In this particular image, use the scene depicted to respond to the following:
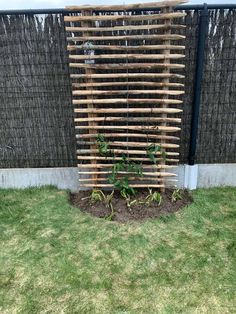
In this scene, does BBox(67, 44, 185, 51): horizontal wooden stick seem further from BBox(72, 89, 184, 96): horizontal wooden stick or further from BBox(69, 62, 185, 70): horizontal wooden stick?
BBox(72, 89, 184, 96): horizontal wooden stick

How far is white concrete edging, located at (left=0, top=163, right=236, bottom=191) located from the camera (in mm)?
4230

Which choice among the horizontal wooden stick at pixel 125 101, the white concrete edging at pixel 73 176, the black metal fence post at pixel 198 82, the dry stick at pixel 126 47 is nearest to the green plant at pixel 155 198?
the white concrete edging at pixel 73 176

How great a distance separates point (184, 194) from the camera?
416 centimetres

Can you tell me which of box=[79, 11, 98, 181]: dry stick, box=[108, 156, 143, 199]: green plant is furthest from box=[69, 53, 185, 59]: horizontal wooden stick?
box=[108, 156, 143, 199]: green plant

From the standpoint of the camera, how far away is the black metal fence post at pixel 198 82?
359 centimetres

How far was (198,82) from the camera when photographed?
3.80 m

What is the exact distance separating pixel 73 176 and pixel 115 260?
154cm

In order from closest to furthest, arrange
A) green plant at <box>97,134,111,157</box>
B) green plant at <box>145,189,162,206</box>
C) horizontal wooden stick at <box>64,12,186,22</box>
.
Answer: horizontal wooden stick at <box>64,12,186,22</box> → green plant at <box>97,134,111,157</box> → green plant at <box>145,189,162,206</box>

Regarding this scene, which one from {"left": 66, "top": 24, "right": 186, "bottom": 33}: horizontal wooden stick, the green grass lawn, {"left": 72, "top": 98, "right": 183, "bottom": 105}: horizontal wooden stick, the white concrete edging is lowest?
the green grass lawn

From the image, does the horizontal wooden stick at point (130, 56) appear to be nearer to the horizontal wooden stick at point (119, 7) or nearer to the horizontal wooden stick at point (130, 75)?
the horizontal wooden stick at point (130, 75)

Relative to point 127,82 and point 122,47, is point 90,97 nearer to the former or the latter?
point 127,82

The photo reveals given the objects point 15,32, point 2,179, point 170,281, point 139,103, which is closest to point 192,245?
point 170,281

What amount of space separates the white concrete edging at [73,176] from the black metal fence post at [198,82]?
0.19 meters

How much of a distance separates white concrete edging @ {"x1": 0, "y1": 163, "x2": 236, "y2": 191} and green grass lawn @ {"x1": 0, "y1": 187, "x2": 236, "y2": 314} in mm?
282
